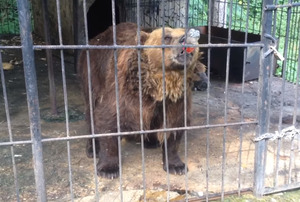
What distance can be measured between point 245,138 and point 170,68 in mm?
1651

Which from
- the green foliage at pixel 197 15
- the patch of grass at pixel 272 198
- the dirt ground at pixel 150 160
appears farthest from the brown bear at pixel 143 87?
the green foliage at pixel 197 15

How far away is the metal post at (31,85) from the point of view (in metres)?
2.35

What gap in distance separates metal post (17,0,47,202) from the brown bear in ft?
3.25

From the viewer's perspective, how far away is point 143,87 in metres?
3.33

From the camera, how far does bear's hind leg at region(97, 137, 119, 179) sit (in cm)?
356

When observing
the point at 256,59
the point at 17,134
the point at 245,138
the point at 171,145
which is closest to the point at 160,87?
the point at 171,145

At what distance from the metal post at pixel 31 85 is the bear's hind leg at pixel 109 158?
96 cm

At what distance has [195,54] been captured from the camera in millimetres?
3232

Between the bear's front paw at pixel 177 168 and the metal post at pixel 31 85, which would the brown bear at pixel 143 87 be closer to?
the bear's front paw at pixel 177 168

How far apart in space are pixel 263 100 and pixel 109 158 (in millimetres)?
1540

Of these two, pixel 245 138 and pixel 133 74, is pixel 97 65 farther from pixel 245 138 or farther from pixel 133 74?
pixel 245 138

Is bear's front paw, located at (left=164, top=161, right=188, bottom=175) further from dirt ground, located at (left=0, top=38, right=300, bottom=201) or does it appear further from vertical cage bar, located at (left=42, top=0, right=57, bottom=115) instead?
vertical cage bar, located at (left=42, top=0, right=57, bottom=115)

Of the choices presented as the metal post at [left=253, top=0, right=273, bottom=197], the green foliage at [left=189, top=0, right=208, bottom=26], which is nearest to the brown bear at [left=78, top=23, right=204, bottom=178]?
the metal post at [left=253, top=0, right=273, bottom=197]

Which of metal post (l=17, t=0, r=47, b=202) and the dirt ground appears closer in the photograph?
metal post (l=17, t=0, r=47, b=202)
